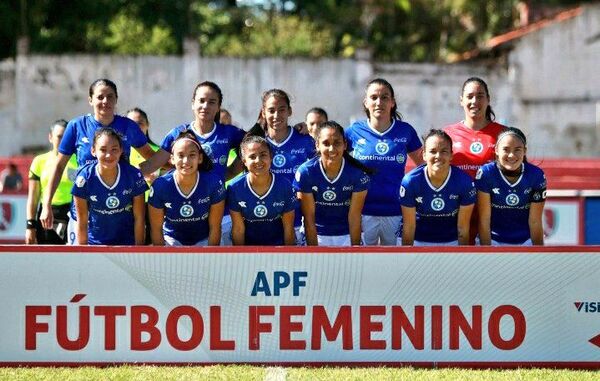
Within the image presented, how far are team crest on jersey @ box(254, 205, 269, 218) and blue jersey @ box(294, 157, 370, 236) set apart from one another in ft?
1.20

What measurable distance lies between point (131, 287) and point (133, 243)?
2.41 ft

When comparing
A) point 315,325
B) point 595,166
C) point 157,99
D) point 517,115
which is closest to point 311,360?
point 315,325

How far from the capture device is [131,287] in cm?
768

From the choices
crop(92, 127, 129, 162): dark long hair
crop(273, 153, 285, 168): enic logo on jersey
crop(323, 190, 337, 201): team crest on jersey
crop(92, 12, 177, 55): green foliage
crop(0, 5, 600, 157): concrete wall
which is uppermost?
crop(92, 12, 177, 55): green foliage

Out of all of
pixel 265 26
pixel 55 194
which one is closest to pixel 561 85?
pixel 265 26

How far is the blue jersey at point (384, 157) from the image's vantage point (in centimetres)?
884

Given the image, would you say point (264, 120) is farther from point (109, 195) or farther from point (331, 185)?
point (109, 195)

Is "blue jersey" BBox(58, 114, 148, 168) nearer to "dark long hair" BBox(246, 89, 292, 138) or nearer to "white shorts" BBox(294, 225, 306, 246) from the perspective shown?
"dark long hair" BBox(246, 89, 292, 138)

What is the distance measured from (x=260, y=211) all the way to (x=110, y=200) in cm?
108

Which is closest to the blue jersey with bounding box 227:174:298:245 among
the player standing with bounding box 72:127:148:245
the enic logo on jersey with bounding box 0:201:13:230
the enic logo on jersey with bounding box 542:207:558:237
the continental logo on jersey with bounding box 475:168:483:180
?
the player standing with bounding box 72:127:148:245

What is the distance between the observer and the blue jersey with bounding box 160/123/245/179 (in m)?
8.81

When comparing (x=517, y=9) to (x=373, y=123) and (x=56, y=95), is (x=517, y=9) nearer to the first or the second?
(x=56, y=95)

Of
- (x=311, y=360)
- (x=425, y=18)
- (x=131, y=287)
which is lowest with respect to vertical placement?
(x=311, y=360)

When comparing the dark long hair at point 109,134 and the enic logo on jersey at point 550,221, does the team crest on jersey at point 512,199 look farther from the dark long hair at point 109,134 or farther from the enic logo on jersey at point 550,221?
the enic logo on jersey at point 550,221
